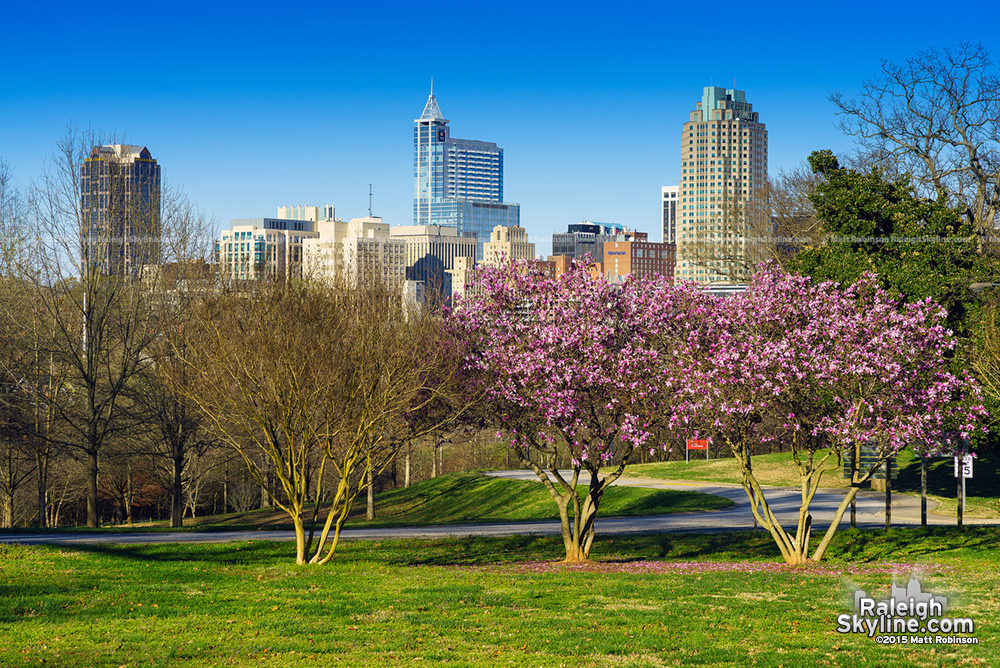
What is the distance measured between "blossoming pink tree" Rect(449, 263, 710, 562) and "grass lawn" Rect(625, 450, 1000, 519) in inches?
704

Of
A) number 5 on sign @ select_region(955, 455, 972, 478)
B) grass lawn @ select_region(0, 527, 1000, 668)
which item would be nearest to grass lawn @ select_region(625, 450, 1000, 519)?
number 5 on sign @ select_region(955, 455, 972, 478)

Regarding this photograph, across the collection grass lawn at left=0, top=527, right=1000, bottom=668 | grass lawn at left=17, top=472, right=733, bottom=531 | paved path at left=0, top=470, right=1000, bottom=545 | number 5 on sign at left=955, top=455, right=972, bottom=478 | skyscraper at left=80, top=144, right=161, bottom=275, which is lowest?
grass lawn at left=17, top=472, right=733, bottom=531

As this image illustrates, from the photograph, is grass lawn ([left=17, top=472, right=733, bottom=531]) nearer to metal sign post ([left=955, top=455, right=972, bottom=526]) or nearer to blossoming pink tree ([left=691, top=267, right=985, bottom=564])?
metal sign post ([left=955, top=455, right=972, bottom=526])

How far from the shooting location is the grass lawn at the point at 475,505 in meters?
35.6

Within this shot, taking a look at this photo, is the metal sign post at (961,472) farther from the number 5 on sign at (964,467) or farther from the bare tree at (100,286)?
the bare tree at (100,286)

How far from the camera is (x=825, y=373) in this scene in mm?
18578

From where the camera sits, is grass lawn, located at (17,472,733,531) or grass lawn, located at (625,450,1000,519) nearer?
grass lawn, located at (17,472,733,531)

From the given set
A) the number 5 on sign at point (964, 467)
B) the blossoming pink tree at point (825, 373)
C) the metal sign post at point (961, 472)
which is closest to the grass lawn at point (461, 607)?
the blossoming pink tree at point (825, 373)

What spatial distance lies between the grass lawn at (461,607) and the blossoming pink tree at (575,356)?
113 inches

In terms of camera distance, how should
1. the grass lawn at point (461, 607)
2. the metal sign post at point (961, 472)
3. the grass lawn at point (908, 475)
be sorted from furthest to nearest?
the grass lawn at point (908, 475), the metal sign post at point (961, 472), the grass lawn at point (461, 607)

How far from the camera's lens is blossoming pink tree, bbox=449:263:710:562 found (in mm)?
19703

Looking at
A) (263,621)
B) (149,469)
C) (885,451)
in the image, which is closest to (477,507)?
(149,469)

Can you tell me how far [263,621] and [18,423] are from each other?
25579 mm

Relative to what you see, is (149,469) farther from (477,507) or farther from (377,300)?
(377,300)
